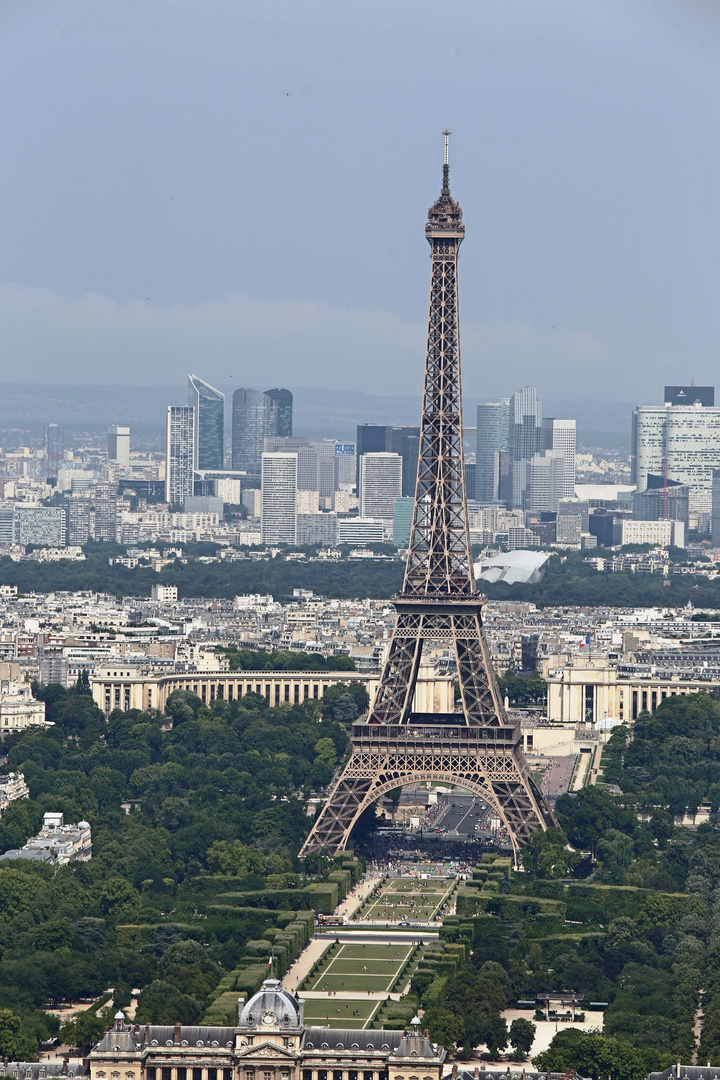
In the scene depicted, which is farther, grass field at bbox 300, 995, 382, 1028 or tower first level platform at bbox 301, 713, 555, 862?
tower first level platform at bbox 301, 713, 555, 862

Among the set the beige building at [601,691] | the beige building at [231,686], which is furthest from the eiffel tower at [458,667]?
the beige building at [601,691]

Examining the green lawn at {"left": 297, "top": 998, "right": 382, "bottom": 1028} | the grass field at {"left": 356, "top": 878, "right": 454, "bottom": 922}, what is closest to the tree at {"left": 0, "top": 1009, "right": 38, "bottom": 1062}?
the green lawn at {"left": 297, "top": 998, "right": 382, "bottom": 1028}

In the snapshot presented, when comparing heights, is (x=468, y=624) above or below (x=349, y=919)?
above

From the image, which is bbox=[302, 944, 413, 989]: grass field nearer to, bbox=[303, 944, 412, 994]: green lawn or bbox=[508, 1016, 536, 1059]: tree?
bbox=[303, 944, 412, 994]: green lawn

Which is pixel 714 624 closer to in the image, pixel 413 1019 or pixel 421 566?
pixel 421 566

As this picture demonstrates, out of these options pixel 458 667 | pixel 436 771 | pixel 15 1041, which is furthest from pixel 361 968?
pixel 458 667

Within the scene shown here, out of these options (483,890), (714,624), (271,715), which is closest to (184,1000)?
(483,890)

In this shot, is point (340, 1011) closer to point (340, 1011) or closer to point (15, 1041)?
point (340, 1011)

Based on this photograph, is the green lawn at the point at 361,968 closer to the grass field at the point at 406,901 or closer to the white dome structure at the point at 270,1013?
the grass field at the point at 406,901
